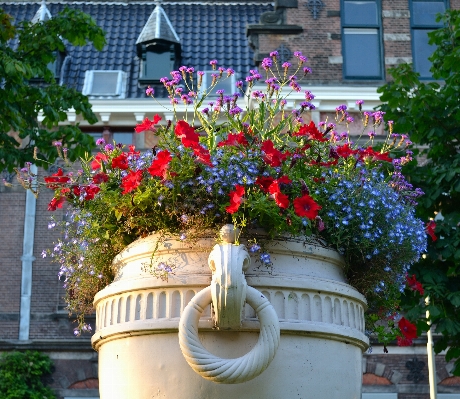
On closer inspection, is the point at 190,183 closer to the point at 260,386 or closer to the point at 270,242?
the point at 270,242

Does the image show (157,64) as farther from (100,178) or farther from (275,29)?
(100,178)

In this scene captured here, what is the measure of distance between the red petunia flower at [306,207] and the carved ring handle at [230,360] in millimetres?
357

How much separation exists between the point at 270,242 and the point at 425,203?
4.56 metres

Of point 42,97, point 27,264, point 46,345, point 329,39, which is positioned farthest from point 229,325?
point 27,264

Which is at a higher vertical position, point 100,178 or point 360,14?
point 360,14

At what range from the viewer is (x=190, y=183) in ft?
9.84

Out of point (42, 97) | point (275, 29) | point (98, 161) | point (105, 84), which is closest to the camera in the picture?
point (98, 161)

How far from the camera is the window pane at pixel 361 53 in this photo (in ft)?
43.6

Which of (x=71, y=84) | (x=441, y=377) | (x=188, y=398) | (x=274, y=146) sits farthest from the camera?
(x=71, y=84)

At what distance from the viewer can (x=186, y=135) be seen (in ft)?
9.83

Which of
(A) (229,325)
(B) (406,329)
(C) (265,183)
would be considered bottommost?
(A) (229,325)

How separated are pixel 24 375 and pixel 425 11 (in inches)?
357

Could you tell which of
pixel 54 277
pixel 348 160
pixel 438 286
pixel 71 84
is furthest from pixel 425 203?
pixel 71 84

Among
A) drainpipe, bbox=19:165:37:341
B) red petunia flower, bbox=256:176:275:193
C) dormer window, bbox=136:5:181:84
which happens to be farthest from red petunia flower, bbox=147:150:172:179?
dormer window, bbox=136:5:181:84
